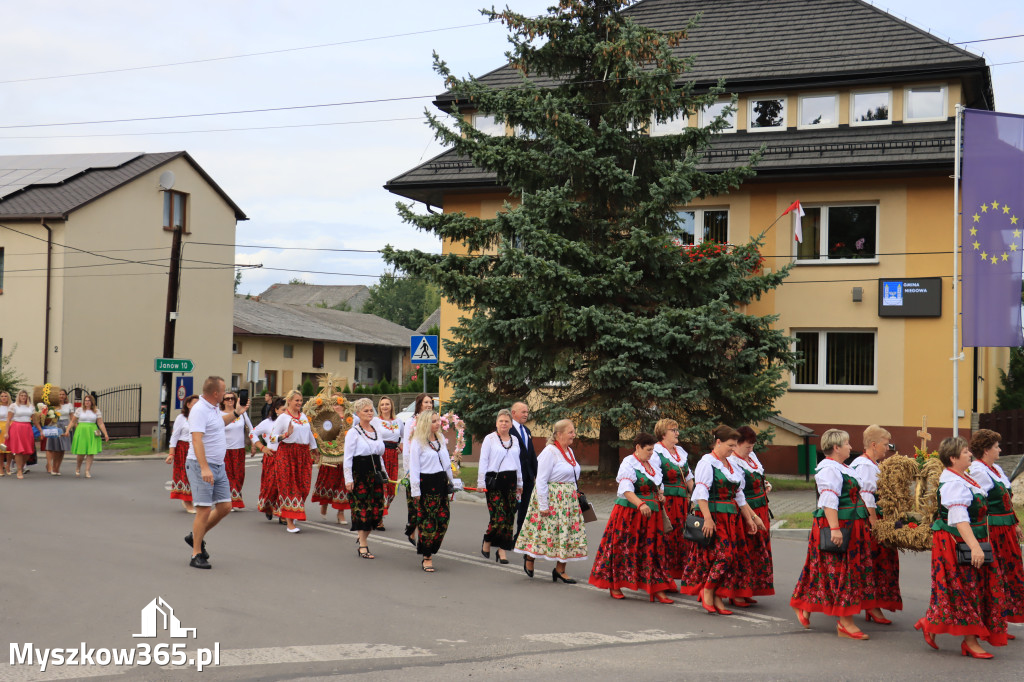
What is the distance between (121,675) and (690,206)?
21.0 m

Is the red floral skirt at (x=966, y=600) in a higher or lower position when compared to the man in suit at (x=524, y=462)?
lower

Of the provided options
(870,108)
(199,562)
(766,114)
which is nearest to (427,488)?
(199,562)

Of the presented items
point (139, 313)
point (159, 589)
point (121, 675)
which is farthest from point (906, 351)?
point (139, 313)

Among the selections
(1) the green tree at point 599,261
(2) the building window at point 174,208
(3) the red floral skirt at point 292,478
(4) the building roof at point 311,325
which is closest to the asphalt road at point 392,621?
(3) the red floral skirt at point 292,478

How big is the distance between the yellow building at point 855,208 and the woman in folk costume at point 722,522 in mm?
15303

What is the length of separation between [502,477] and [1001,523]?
5.28 metres

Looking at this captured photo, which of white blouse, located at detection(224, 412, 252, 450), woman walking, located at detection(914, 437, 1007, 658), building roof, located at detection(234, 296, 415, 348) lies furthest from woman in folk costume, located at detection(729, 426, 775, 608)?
building roof, located at detection(234, 296, 415, 348)

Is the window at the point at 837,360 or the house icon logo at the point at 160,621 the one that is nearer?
the house icon logo at the point at 160,621

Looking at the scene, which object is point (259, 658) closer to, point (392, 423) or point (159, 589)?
point (159, 589)

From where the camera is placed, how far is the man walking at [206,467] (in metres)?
10.3

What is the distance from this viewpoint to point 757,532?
29.2 ft

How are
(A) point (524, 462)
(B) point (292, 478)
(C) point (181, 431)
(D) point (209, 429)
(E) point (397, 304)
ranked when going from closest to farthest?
1. (D) point (209, 429)
2. (A) point (524, 462)
3. (B) point (292, 478)
4. (C) point (181, 431)
5. (E) point (397, 304)

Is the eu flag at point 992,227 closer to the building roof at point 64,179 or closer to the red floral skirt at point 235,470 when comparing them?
the red floral skirt at point 235,470

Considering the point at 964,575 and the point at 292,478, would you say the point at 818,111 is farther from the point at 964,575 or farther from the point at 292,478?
the point at 964,575
